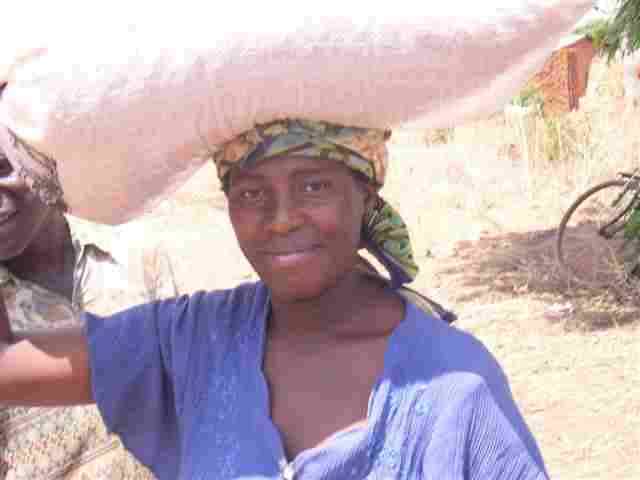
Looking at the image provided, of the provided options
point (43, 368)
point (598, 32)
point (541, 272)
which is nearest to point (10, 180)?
point (43, 368)

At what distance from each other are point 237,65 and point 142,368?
1.77 ft

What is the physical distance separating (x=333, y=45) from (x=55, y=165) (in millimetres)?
455

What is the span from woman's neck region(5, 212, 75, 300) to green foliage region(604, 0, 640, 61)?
447 cm

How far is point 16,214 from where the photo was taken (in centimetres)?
218

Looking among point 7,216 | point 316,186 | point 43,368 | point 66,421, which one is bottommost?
point 66,421

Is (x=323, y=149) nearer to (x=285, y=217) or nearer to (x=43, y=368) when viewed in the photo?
(x=285, y=217)

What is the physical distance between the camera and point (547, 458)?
4875 mm

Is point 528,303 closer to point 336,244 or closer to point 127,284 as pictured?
point 127,284

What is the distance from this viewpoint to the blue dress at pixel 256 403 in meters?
1.42

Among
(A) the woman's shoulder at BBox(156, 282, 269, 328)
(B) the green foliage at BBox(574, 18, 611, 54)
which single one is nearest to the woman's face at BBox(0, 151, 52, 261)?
(A) the woman's shoulder at BBox(156, 282, 269, 328)

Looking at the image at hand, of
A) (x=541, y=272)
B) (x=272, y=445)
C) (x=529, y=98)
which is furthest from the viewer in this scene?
→ (x=529, y=98)

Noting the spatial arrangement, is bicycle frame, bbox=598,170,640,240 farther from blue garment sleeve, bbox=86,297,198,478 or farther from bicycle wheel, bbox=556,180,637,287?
blue garment sleeve, bbox=86,297,198,478

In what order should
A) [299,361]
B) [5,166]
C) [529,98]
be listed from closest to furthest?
[299,361] → [5,166] → [529,98]

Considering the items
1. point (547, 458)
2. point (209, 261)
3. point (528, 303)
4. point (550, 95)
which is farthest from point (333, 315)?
point (550, 95)
